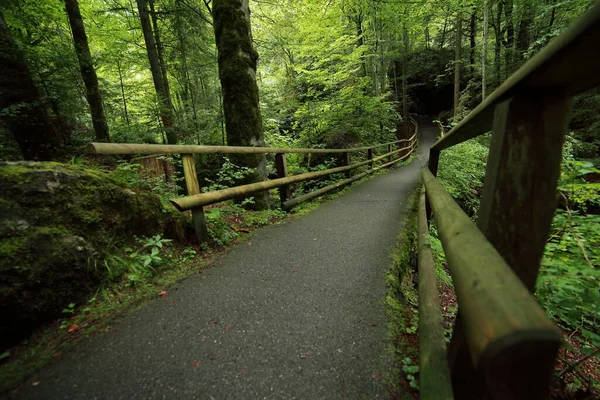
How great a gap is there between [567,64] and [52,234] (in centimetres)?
265

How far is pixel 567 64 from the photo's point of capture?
1.81ft

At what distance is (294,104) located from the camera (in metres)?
10.5

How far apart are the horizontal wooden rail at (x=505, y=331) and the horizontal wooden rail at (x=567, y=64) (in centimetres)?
43

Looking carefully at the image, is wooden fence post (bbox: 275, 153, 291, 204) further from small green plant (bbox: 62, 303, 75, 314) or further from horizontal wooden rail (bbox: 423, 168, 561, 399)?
horizontal wooden rail (bbox: 423, 168, 561, 399)

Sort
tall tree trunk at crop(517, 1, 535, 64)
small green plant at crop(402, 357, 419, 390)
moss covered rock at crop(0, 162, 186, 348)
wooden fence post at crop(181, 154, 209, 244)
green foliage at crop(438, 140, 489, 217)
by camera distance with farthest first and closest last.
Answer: tall tree trunk at crop(517, 1, 535, 64), green foliage at crop(438, 140, 489, 217), wooden fence post at crop(181, 154, 209, 244), moss covered rock at crop(0, 162, 186, 348), small green plant at crop(402, 357, 419, 390)

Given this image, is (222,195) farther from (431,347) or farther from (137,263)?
(431,347)

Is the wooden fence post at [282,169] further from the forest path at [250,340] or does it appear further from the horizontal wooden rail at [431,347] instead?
the horizontal wooden rail at [431,347]

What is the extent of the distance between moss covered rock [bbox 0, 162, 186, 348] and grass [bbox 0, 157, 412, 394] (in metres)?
0.08

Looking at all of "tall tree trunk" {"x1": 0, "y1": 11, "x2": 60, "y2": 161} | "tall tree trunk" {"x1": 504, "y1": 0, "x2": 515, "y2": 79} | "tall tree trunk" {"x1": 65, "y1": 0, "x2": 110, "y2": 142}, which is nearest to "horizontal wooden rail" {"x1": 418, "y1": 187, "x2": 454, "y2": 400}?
"tall tree trunk" {"x1": 0, "y1": 11, "x2": 60, "y2": 161}

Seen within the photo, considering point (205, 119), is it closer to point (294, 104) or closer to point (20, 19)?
point (294, 104)

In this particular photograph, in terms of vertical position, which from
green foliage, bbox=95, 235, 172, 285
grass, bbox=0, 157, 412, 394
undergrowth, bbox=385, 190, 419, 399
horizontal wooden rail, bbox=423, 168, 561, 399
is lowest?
undergrowth, bbox=385, 190, 419, 399

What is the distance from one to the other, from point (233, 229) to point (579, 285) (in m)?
3.17

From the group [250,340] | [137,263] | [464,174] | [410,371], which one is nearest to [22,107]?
[137,263]

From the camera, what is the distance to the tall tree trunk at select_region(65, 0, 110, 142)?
766cm
